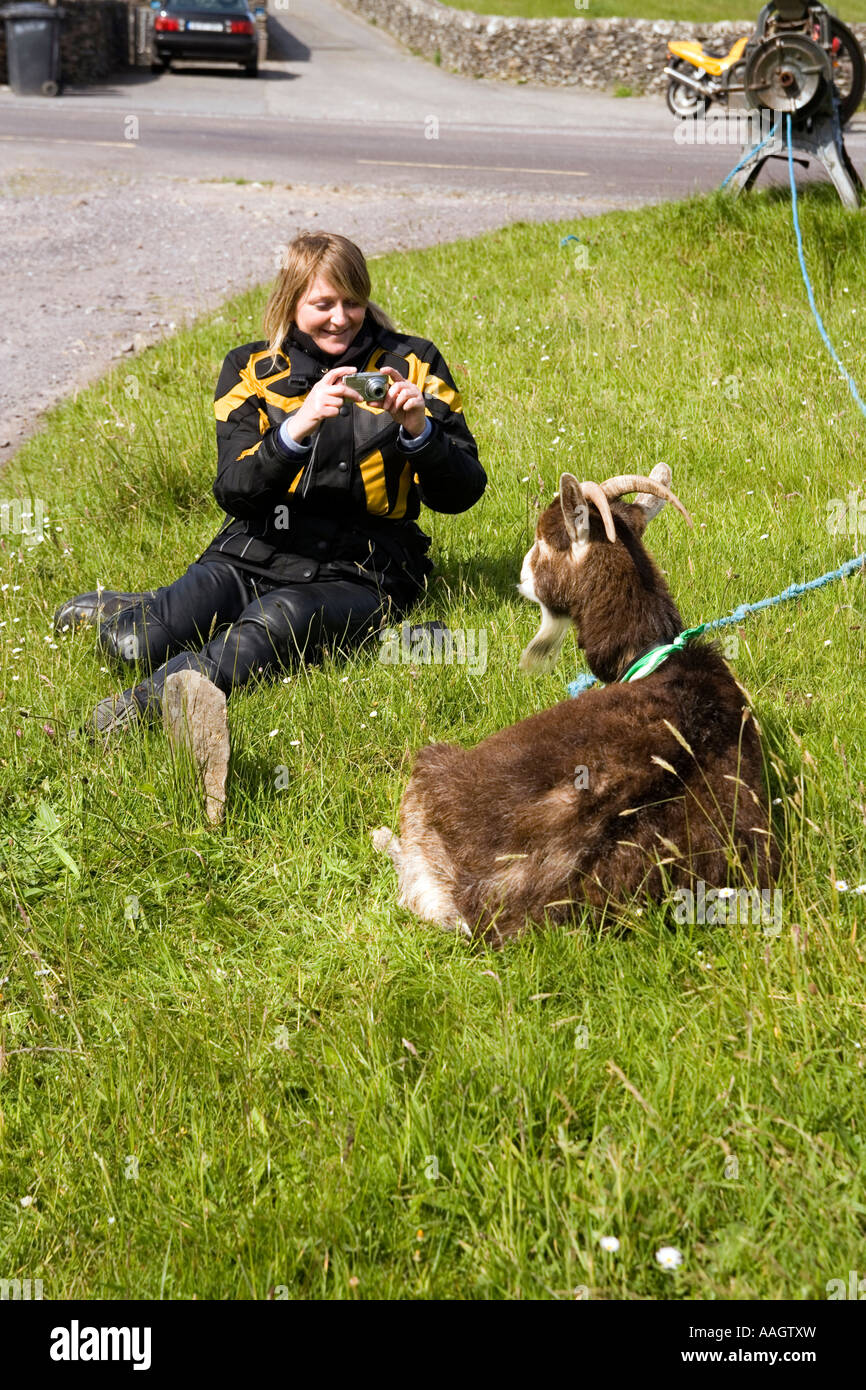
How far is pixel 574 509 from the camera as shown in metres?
3.89

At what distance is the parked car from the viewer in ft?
86.9

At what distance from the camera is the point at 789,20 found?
30.1ft

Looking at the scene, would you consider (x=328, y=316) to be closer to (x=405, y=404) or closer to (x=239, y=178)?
(x=405, y=404)

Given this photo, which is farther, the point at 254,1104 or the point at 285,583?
the point at 285,583

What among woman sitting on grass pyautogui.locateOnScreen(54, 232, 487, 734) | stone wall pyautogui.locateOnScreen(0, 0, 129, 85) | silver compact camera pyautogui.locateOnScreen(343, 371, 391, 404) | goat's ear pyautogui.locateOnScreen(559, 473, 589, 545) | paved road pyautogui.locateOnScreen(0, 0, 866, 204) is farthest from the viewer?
stone wall pyautogui.locateOnScreen(0, 0, 129, 85)

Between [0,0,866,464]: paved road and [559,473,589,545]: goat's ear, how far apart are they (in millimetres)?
5538

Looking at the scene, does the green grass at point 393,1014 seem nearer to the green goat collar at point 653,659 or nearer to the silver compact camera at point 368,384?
the green goat collar at point 653,659

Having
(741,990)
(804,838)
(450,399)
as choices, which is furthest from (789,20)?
(741,990)

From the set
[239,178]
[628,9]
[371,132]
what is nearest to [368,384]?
[239,178]

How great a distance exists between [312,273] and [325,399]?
0.70m

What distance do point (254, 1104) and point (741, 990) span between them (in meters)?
1.21

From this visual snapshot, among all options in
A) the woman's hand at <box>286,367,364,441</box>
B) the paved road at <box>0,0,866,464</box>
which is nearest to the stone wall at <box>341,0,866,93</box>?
the paved road at <box>0,0,866,464</box>

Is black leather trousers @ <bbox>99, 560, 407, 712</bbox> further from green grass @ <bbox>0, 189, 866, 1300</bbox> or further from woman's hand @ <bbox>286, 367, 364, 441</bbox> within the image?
woman's hand @ <bbox>286, 367, 364, 441</bbox>
